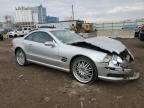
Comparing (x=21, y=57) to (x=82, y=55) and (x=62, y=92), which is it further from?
(x=62, y=92)

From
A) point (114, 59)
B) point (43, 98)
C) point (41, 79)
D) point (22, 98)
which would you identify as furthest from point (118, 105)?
point (41, 79)

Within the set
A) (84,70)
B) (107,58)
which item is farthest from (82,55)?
(107,58)

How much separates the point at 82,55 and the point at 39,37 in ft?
6.60

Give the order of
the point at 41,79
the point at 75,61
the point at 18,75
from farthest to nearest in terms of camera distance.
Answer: the point at 18,75, the point at 41,79, the point at 75,61

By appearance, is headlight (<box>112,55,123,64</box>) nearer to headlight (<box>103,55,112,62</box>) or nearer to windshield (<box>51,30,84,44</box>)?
headlight (<box>103,55,112,62</box>)

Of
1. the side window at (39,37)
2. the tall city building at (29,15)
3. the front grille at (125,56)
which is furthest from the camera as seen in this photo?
the tall city building at (29,15)

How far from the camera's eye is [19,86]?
5074 mm

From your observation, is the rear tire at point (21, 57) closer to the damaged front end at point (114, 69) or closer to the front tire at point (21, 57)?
the front tire at point (21, 57)

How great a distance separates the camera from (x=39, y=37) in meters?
6.45

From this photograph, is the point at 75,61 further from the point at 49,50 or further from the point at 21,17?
the point at 21,17

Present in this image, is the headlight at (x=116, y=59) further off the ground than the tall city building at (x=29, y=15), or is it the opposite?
the tall city building at (x=29, y=15)

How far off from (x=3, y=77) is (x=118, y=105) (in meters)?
3.59

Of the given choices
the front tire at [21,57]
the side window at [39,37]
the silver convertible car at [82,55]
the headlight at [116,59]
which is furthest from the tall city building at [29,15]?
the headlight at [116,59]

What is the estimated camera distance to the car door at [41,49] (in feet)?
18.8
